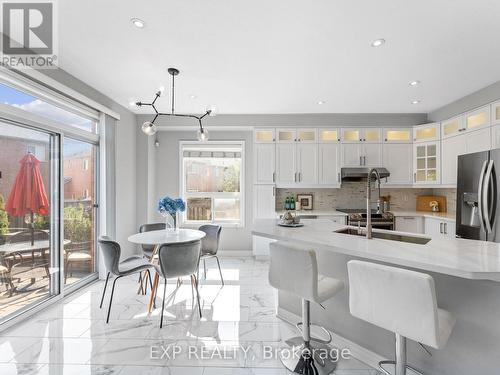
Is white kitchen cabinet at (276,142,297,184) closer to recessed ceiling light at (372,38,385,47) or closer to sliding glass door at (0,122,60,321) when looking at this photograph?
recessed ceiling light at (372,38,385,47)

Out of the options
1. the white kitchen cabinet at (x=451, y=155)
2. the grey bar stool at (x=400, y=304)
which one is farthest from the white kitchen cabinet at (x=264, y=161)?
the grey bar stool at (x=400, y=304)

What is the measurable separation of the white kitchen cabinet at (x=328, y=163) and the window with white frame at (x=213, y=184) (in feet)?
5.12

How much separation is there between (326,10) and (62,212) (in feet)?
11.5

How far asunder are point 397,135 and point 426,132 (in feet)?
1.44

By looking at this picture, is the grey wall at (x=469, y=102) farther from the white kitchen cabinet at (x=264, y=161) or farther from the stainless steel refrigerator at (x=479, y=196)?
the white kitchen cabinet at (x=264, y=161)

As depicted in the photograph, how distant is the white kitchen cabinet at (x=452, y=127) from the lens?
367 centimetres

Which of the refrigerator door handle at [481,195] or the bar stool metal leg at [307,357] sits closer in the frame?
the bar stool metal leg at [307,357]

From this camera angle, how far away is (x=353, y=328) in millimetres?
2057

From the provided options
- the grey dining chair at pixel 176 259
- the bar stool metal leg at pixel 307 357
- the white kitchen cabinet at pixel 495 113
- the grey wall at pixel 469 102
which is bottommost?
the bar stool metal leg at pixel 307 357

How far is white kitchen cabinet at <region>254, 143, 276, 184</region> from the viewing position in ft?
15.3

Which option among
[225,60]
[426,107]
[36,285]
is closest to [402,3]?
[225,60]

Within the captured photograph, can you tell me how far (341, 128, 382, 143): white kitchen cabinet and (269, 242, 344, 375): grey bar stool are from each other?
3.34 meters

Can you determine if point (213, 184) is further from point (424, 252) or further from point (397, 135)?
point (424, 252)

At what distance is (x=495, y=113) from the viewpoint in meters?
3.15
